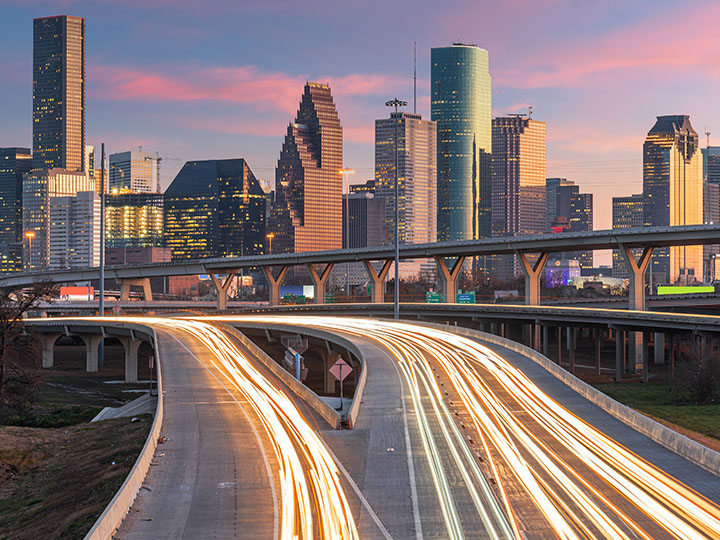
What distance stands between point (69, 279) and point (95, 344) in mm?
62307

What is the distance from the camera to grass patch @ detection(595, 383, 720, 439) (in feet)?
144

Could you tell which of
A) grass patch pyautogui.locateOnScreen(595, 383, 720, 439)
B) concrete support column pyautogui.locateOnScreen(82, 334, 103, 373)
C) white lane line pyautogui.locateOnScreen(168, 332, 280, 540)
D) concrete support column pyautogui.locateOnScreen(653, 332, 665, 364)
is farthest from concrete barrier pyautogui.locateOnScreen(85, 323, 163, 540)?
concrete support column pyautogui.locateOnScreen(653, 332, 665, 364)

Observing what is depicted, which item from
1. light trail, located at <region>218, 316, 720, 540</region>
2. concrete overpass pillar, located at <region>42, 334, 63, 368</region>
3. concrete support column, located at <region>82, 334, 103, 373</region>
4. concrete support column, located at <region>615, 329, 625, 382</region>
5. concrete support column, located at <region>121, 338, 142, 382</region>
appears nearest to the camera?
light trail, located at <region>218, 316, 720, 540</region>

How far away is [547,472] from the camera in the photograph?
2569cm

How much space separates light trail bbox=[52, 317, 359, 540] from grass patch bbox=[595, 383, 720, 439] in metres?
21.0

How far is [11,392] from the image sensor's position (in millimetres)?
50031

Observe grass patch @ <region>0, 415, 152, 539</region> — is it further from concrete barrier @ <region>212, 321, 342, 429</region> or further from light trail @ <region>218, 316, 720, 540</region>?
light trail @ <region>218, 316, 720, 540</region>

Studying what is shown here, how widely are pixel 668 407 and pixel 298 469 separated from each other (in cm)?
3431

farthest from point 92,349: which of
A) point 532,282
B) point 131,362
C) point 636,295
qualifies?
point 636,295

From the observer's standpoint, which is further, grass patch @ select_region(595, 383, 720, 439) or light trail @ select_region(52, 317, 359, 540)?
grass patch @ select_region(595, 383, 720, 439)

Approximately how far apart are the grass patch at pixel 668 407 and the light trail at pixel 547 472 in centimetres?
966

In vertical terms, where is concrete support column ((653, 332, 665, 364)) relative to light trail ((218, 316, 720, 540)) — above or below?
below

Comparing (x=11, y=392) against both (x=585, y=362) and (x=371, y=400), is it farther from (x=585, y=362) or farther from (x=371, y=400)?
(x=585, y=362)

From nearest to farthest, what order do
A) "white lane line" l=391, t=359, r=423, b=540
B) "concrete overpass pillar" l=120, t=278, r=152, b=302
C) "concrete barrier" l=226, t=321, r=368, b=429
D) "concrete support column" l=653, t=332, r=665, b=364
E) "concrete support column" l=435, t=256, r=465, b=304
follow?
"white lane line" l=391, t=359, r=423, b=540 → "concrete barrier" l=226, t=321, r=368, b=429 → "concrete support column" l=653, t=332, r=665, b=364 → "concrete support column" l=435, t=256, r=465, b=304 → "concrete overpass pillar" l=120, t=278, r=152, b=302
